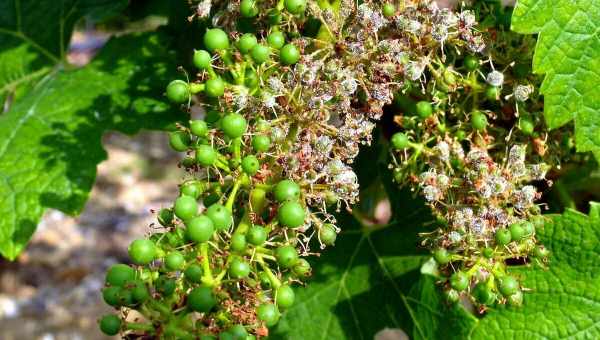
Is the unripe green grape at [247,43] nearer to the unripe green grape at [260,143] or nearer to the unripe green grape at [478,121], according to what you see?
the unripe green grape at [260,143]

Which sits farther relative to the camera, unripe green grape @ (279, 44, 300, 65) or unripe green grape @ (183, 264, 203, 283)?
unripe green grape @ (279, 44, 300, 65)

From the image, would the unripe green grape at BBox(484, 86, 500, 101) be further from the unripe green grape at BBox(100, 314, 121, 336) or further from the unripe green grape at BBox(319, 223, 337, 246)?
the unripe green grape at BBox(100, 314, 121, 336)

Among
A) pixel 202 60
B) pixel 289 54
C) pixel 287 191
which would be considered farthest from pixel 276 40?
pixel 287 191

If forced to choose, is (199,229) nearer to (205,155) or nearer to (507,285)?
(205,155)

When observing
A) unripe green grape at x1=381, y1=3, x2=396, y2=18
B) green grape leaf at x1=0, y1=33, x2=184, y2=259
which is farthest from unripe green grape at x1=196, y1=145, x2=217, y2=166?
green grape leaf at x1=0, y1=33, x2=184, y2=259

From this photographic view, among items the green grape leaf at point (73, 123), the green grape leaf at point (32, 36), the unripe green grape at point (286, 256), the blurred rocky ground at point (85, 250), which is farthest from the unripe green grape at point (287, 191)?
the blurred rocky ground at point (85, 250)

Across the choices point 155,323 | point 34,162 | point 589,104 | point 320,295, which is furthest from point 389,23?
point 34,162
